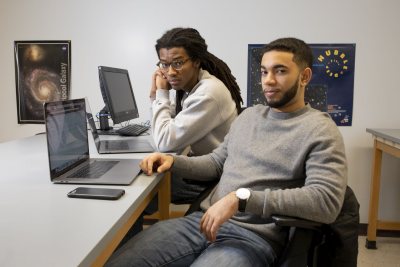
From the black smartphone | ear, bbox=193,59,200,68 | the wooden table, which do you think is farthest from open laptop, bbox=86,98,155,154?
the wooden table

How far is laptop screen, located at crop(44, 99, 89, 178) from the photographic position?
117 centimetres

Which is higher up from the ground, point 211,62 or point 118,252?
point 211,62

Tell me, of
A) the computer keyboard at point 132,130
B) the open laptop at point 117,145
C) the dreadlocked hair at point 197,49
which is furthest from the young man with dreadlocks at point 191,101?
the computer keyboard at point 132,130

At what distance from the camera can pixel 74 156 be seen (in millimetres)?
1351

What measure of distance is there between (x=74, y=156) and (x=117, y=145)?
0.43 meters

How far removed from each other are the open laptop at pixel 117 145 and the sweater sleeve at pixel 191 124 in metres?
0.10

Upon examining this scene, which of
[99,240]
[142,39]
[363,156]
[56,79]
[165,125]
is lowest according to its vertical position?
[363,156]

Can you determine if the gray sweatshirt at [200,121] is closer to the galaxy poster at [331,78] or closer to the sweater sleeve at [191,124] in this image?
the sweater sleeve at [191,124]

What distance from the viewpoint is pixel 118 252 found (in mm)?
1147

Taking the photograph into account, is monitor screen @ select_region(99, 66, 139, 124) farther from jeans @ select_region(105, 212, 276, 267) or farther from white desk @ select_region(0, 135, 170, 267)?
jeans @ select_region(105, 212, 276, 267)

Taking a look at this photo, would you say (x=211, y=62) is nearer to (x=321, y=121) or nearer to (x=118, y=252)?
(x=321, y=121)

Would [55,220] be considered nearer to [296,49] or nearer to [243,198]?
[243,198]

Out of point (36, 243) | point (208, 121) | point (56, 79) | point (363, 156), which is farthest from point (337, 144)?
point (56, 79)

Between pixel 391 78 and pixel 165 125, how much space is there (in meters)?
1.86
